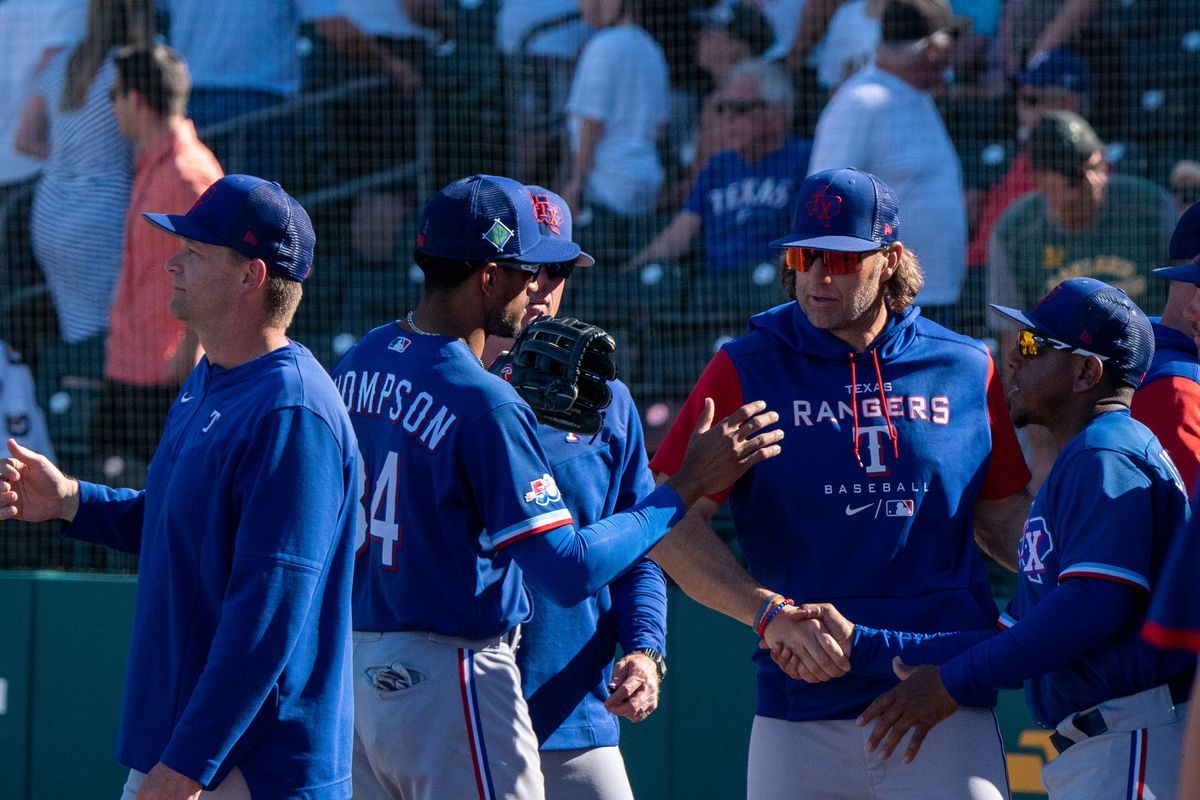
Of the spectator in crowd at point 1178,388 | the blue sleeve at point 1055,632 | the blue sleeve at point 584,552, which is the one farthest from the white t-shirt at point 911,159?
the blue sleeve at point 584,552

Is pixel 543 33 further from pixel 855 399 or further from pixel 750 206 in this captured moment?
pixel 855 399

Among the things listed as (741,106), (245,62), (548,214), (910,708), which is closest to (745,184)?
(741,106)

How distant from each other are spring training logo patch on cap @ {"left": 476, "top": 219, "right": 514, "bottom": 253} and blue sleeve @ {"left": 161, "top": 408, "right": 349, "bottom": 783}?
2.02 feet

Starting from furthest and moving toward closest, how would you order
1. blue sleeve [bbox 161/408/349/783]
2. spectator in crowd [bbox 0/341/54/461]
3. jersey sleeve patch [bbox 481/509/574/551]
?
1. spectator in crowd [bbox 0/341/54/461]
2. jersey sleeve patch [bbox 481/509/574/551]
3. blue sleeve [bbox 161/408/349/783]

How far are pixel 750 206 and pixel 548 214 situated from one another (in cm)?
301

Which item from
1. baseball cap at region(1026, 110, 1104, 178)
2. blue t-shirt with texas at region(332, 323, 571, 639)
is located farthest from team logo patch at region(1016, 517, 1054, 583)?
baseball cap at region(1026, 110, 1104, 178)

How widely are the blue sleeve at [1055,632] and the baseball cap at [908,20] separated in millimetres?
3817

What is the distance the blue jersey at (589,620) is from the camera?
3445 mm

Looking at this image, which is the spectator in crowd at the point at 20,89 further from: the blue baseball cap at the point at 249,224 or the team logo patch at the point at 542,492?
the team logo patch at the point at 542,492

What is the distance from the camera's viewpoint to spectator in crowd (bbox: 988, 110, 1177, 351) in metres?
5.90

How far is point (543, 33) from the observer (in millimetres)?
6855

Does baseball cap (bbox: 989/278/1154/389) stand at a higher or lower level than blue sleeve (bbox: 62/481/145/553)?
higher

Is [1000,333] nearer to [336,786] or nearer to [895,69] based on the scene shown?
[895,69]

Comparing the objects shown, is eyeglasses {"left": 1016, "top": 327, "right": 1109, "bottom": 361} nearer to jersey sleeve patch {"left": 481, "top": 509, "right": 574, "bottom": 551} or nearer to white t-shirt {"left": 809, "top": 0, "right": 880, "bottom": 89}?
jersey sleeve patch {"left": 481, "top": 509, "right": 574, "bottom": 551}
